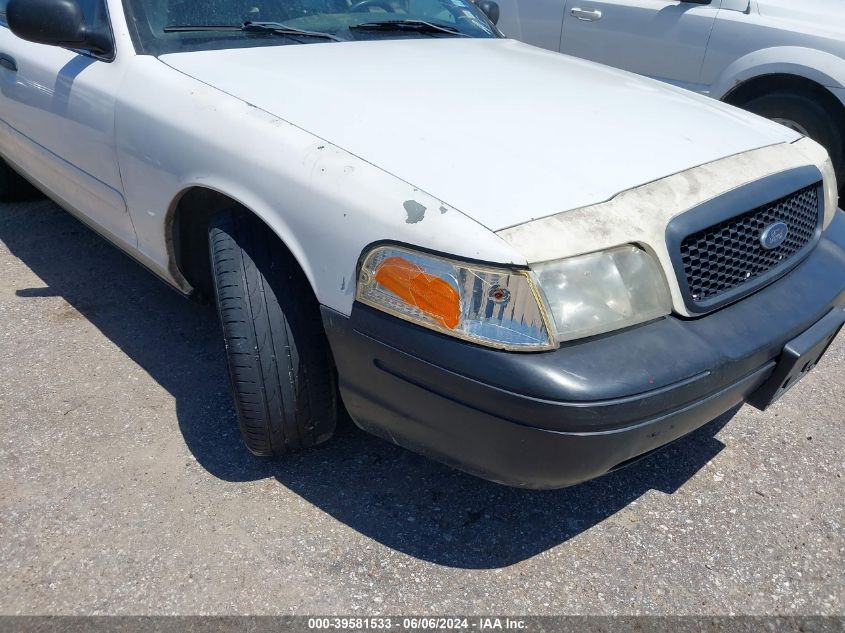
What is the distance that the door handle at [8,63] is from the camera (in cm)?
317

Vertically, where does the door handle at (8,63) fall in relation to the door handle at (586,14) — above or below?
above

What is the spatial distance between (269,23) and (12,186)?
268 centimetres

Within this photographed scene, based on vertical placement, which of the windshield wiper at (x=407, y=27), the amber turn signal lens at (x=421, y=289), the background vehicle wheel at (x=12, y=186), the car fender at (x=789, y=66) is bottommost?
the background vehicle wheel at (x=12, y=186)

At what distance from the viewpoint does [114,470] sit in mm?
2432

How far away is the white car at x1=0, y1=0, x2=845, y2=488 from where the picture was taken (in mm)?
1733

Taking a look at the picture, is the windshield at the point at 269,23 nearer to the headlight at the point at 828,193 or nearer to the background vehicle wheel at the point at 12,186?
the headlight at the point at 828,193

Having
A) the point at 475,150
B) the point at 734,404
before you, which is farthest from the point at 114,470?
the point at 734,404

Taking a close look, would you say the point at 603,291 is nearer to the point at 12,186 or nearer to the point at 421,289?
the point at 421,289

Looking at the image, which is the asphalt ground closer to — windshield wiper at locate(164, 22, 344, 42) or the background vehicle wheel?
windshield wiper at locate(164, 22, 344, 42)

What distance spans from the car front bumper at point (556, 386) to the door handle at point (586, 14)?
3.38 metres

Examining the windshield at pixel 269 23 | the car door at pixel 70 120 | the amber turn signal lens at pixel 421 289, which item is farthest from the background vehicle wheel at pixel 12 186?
the amber turn signal lens at pixel 421 289

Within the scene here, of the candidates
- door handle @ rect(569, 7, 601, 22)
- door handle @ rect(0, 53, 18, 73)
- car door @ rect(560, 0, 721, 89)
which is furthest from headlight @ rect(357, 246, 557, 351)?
door handle @ rect(569, 7, 601, 22)

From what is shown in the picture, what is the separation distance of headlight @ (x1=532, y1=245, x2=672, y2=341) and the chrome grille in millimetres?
123

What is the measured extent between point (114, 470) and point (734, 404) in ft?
6.24
